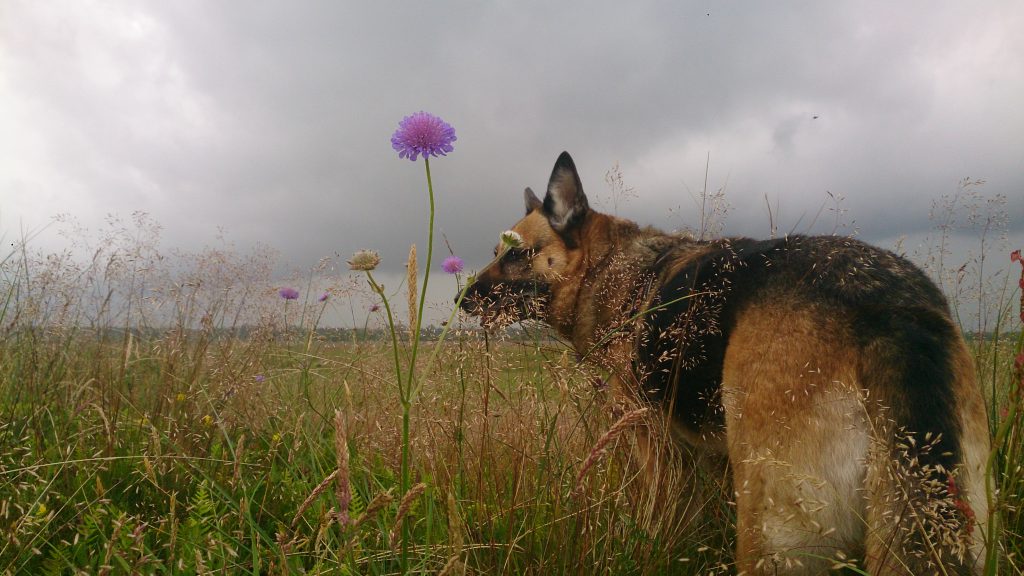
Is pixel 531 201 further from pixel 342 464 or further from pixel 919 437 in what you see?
pixel 342 464

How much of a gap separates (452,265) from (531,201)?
1.22 meters

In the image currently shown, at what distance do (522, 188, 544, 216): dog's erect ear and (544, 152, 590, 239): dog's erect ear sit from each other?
269 millimetres

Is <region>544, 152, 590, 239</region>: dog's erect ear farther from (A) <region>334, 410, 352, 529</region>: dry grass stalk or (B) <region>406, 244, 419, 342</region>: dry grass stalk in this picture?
(A) <region>334, 410, 352, 529</region>: dry grass stalk

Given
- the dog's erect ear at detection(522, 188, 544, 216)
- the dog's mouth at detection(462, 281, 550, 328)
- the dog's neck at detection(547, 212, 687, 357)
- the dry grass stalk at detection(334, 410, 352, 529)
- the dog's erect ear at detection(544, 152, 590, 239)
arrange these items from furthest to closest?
the dog's erect ear at detection(522, 188, 544, 216) < the dog's erect ear at detection(544, 152, 590, 239) < the dog's neck at detection(547, 212, 687, 357) < the dog's mouth at detection(462, 281, 550, 328) < the dry grass stalk at detection(334, 410, 352, 529)

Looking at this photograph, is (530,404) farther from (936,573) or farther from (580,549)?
(936,573)

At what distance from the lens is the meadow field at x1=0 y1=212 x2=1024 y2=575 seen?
1678mm

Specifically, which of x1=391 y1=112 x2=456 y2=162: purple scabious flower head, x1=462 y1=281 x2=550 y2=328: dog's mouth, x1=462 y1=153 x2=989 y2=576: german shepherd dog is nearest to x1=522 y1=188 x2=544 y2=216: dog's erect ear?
x1=462 y1=281 x2=550 y2=328: dog's mouth

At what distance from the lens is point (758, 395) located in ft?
6.62

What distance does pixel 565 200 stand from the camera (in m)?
3.60

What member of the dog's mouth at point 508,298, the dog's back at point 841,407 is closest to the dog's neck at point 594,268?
the dog's mouth at point 508,298

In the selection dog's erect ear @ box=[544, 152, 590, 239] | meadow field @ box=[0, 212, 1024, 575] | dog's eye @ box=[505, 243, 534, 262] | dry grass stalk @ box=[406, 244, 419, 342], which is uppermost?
dog's erect ear @ box=[544, 152, 590, 239]

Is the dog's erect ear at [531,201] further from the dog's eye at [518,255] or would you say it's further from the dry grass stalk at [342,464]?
the dry grass stalk at [342,464]

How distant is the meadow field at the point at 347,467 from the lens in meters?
1.68

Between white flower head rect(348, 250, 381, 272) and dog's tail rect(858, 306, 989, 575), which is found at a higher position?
white flower head rect(348, 250, 381, 272)
